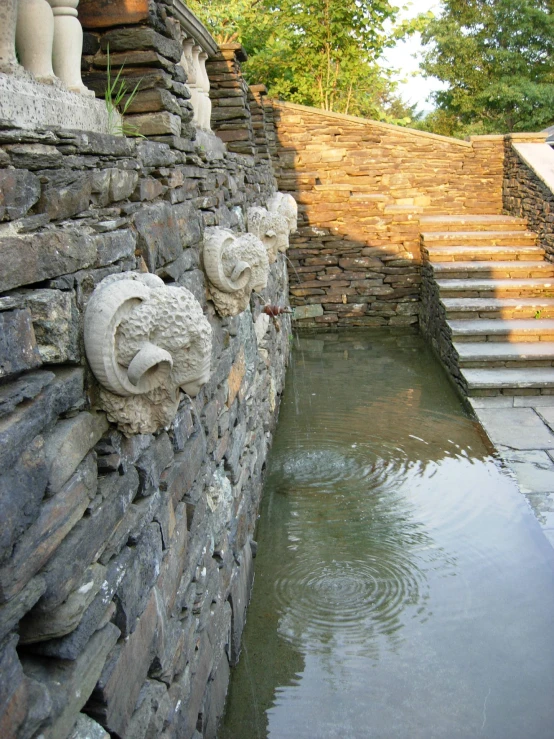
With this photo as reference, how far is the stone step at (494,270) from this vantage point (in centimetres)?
877

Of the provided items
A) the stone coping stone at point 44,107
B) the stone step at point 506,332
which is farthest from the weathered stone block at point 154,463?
the stone step at point 506,332

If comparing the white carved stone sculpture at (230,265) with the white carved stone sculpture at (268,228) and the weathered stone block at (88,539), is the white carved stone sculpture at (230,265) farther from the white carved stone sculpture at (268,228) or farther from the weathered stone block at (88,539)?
the white carved stone sculpture at (268,228)

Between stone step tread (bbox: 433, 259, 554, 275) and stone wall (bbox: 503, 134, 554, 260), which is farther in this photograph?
stone wall (bbox: 503, 134, 554, 260)

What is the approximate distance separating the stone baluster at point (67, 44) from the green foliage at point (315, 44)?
882 centimetres

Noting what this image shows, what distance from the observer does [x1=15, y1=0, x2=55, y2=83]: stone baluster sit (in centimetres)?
217

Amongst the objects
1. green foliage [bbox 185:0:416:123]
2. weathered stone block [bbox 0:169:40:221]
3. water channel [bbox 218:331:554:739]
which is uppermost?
green foliage [bbox 185:0:416:123]

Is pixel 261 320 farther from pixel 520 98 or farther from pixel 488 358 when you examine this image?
pixel 520 98

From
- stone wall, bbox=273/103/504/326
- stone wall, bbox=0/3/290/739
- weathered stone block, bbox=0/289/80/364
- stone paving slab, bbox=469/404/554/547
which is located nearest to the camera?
stone wall, bbox=0/3/290/739

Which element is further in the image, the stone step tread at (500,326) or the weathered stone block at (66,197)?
the stone step tread at (500,326)

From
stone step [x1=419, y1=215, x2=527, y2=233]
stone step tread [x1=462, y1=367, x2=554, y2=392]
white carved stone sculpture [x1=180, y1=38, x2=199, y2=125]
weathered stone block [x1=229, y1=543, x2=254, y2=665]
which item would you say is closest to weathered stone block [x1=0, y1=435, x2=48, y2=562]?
weathered stone block [x1=229, y1=543, x2=254, y2=665]

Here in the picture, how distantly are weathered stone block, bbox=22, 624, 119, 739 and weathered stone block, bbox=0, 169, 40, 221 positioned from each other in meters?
0.94

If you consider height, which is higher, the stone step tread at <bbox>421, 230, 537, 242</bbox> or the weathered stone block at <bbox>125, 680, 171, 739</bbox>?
the stone step tread at <bbox>421, 230, 537, 242</bbox>

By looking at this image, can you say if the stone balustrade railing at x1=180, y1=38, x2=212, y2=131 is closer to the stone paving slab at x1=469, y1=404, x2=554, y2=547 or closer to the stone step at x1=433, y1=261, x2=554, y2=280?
the stone paving slab at x1=469, y1=404, x2=554, y2=547

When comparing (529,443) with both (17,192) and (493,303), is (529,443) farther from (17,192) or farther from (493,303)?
(17,192)
